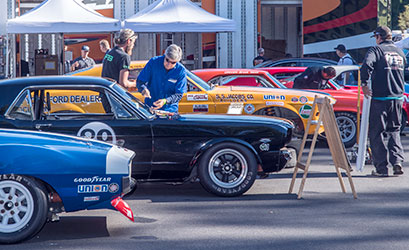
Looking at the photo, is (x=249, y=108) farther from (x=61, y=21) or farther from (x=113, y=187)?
(x=61, y=21)

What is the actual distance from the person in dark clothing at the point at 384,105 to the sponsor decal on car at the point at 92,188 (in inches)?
181

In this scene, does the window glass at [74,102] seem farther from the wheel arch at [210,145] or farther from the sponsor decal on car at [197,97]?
the sponsor decal on car at [197,97]

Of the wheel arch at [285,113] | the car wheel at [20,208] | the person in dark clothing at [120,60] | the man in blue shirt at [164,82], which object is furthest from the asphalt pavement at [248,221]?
the wheel arch at [285,113]

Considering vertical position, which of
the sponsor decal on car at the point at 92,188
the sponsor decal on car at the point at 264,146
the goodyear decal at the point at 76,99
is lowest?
the sponsor decal on car at the point at 92,188

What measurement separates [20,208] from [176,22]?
47.9ft

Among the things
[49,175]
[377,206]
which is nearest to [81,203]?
[49,175]

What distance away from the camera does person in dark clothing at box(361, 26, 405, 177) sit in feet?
29.9

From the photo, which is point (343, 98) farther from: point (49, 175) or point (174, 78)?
point (49, 175)

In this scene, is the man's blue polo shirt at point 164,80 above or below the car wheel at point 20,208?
above

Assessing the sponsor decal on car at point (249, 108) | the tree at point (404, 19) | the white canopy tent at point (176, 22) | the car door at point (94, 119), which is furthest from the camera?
the white canopy tent at point (176, 22)

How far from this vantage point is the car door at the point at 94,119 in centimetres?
727

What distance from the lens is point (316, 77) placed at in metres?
12.3

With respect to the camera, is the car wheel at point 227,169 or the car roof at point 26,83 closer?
the car roof at point 26,83

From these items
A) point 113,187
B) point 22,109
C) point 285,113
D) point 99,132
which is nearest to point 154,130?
point 99,132
